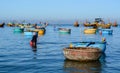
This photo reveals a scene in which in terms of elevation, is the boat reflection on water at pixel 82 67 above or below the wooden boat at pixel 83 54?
below

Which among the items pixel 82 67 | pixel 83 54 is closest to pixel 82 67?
pixel 82 67

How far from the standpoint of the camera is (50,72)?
19.2 meters

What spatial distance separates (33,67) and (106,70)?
17.7 ft

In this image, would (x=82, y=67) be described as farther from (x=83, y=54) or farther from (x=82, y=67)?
(x=83, y=54)

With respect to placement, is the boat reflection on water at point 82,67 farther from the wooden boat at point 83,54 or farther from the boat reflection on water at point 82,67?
the wooden boat at point 83,54

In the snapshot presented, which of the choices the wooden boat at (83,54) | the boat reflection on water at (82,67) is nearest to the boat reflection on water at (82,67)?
the boat reflection on water at (82,67)

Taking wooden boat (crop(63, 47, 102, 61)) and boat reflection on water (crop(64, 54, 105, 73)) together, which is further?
wooden boat (crop(63, 47, 102, 61))

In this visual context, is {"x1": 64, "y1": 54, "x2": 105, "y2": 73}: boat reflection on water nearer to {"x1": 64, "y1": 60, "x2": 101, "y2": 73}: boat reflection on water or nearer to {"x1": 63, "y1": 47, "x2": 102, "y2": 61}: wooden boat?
{"x1": 64, "y1": 60, "x2": 101, "y2": 73}: boat reflection on water

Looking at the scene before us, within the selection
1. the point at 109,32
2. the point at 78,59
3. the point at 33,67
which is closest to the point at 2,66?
the point at 33,67

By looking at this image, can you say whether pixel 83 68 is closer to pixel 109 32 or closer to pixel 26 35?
pixel 26 35

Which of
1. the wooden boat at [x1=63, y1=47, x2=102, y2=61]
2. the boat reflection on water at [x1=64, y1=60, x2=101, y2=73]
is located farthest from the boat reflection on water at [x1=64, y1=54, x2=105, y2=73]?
the wooden boat at [x1=63, y1=47, x2=102, y2=61]

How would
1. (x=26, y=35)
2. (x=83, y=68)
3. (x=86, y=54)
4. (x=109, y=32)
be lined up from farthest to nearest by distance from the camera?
1. (x=109, y=32)
2. (x=26, y=35)
3. (x=86, y=54)
4. (x=83, y=68)

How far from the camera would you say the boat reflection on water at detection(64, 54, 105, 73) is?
20.0 metres

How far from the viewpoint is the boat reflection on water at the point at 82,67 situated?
2003 centimetres
